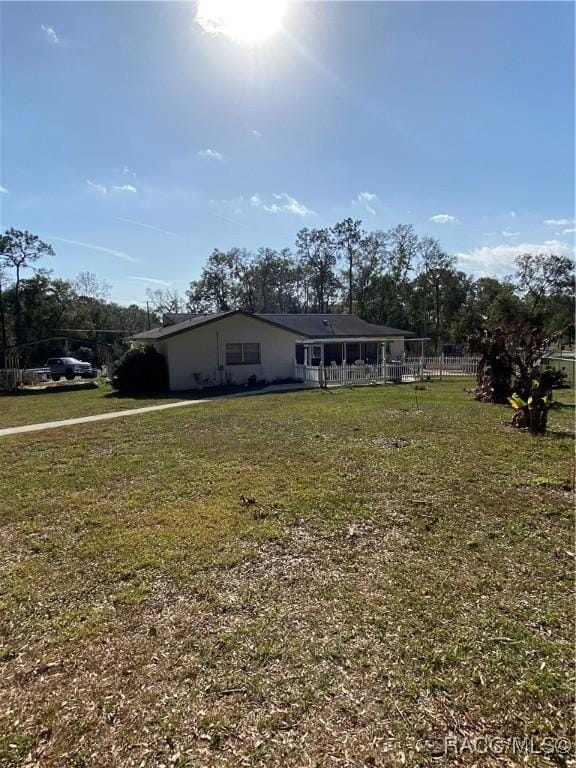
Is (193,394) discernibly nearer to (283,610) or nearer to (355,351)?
(355,351)

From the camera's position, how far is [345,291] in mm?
48500

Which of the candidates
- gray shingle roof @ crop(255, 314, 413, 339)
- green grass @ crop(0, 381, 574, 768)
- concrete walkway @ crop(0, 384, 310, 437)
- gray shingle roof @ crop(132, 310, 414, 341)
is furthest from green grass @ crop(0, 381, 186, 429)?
gray shingle roof @ crop(255, 314, 413, 339)

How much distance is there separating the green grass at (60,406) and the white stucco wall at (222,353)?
287cm

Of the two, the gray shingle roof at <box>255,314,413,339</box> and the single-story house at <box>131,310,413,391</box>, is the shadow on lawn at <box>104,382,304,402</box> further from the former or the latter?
the gray shingle roof at <box>255,314,413,339</box>

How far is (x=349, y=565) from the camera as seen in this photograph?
3654mm

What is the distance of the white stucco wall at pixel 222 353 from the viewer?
1853 cm

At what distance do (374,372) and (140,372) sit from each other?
10604mm

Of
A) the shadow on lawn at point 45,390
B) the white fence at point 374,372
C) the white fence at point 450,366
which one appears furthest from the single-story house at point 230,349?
the white fence at point 450,366

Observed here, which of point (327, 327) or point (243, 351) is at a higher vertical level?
point (327, 327)

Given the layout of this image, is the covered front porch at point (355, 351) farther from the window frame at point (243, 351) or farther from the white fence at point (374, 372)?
the window frame at point (243, 351)

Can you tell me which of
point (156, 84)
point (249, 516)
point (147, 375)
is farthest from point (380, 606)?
point (147, 375)

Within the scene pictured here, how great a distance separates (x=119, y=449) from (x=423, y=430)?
614cm

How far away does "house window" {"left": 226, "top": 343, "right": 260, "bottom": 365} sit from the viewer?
19.7m

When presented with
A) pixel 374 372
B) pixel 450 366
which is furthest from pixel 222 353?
pixel 450 366
